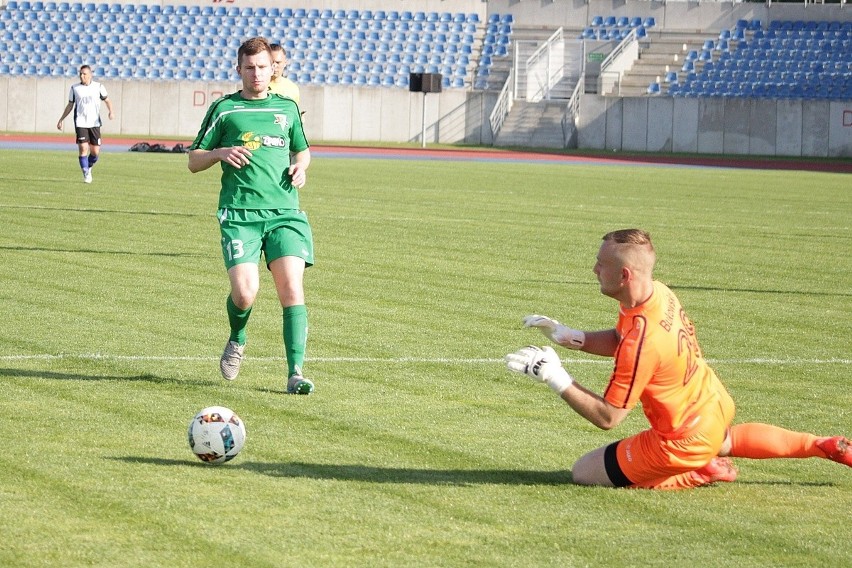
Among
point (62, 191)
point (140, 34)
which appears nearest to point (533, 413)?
point (62, 191)

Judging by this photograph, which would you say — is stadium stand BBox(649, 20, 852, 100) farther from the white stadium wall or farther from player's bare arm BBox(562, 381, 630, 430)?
player's bare arm BBox(562, 381, 630, 430)

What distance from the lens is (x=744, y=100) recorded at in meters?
47.1

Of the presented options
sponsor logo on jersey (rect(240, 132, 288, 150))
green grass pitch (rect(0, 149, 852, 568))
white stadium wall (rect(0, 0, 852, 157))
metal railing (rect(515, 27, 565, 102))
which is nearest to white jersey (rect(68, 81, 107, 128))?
green grass pitch (rect(0, 149, 852, 568))

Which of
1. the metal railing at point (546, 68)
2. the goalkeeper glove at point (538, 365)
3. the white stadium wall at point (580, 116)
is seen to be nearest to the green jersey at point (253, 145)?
the goalkeeper glove at point (538, 365)

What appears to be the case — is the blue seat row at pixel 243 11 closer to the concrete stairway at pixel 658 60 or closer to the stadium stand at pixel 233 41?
the stadium stand at pixel 233 41

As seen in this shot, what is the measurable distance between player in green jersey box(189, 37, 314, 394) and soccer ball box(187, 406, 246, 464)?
1.81 m

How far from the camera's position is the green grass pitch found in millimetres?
4965

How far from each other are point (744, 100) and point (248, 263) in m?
41.4

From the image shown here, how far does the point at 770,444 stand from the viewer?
19.7 feet

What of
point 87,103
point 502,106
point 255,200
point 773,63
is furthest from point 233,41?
point 255,200

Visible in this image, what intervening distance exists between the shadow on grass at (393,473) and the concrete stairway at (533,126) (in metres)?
44.9

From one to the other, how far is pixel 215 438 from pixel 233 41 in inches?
1932

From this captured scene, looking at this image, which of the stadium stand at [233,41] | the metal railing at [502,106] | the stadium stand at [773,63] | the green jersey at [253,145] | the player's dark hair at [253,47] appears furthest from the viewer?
the stadium stand at [233,41]

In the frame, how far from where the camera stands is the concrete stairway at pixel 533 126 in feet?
166
